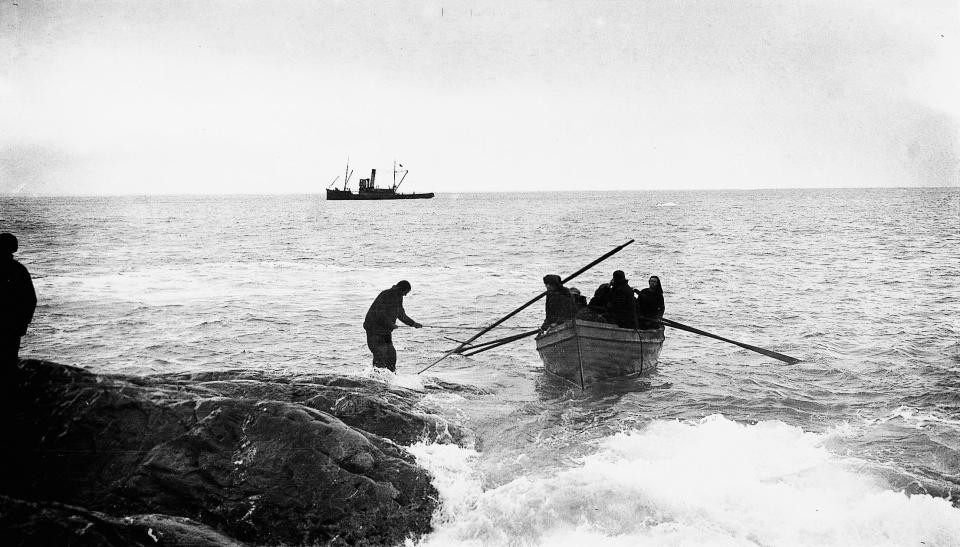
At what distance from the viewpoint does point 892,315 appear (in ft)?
59.8

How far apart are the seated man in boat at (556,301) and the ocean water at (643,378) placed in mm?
1231

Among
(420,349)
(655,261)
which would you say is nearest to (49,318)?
(420,349)

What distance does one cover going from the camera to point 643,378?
11.8 meters

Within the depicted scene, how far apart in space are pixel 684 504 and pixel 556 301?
6.40 metres

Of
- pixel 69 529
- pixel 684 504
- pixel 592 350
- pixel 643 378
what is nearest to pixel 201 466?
pixel 69 529

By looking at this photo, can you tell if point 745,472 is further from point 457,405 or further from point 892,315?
point 892,315

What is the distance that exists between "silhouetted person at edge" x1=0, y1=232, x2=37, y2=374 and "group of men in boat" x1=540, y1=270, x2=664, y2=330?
8.14m

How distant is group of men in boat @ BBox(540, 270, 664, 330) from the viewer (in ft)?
38.1

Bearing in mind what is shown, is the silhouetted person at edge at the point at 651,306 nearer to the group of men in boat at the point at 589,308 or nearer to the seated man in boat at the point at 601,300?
the group of men in boat at the point at 589,308

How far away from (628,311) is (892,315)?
38.4 ft

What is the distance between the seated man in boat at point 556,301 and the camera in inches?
466

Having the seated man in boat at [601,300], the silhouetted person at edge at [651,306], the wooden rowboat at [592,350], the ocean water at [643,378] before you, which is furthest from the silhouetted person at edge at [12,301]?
the silhouetted person at edge at [651,306]

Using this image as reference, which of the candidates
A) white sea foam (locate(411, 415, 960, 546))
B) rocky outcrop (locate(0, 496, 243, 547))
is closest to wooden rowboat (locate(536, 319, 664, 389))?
white sea foam (locate(411, 415, 960, 546))

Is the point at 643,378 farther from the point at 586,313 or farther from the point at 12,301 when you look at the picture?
the point at 12,301
